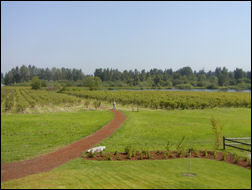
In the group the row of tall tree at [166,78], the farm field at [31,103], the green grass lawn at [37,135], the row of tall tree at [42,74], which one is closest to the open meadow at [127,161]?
the green grass lawn at [37,135]

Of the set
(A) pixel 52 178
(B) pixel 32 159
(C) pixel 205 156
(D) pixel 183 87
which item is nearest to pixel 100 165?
(A) pixel 52 178

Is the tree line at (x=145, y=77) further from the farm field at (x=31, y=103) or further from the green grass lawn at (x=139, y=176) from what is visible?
the green grass lawn at (x=139, y=176)

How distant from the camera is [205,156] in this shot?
34.8ft

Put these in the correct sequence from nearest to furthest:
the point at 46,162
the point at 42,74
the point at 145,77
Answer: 1. the point at 46,162
2. the point at 145,77
3. the point at 42,74

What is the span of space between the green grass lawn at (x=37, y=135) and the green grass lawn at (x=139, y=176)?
9.36 feet

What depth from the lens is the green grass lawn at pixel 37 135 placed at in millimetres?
11116

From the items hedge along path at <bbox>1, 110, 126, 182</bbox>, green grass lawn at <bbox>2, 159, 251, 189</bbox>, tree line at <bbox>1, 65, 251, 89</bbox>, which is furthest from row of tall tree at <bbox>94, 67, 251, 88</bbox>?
green grass lawn at <bbox>2, 159, 251, 189</bbox>

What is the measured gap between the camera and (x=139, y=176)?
25.7 ft

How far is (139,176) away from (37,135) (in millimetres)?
8813

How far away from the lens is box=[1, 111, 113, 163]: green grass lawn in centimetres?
1112

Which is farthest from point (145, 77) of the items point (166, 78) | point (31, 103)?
point (31, 103)

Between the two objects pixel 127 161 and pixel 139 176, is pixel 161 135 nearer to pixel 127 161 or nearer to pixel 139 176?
pixel 127 161

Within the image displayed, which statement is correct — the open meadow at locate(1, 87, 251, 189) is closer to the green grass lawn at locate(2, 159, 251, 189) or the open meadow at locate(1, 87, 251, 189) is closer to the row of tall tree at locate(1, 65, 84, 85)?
the green grass lawn at locate(2, 159, 251, 189)

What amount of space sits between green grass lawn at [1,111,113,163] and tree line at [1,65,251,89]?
73.6ft
